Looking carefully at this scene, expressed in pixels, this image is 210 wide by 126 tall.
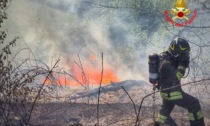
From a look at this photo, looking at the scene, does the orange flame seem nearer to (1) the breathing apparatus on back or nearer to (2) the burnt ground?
(2) the burnt ground

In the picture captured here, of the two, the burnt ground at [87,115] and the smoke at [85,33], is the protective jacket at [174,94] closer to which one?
the burnt ground at [87,115]

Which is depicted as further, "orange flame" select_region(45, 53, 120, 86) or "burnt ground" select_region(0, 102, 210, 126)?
"orange flame" select_region(45, 53, 120, 86)

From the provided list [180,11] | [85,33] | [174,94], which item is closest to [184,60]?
[174,94]

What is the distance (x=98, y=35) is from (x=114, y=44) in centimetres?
145

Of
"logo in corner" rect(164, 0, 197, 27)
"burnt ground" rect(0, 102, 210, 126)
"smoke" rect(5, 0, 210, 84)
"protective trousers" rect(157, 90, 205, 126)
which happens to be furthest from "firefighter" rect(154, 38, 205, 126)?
"smoke" rect(5, 0, 210, 84)

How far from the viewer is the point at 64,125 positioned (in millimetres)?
5840

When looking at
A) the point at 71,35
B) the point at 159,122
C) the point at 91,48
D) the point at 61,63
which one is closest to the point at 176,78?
the point at 159,122

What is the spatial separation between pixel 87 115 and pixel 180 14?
6.03m

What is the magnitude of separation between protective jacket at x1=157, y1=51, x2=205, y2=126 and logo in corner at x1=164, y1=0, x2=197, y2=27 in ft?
17.4

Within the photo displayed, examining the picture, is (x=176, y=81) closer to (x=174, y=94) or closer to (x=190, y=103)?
(x=174, y=94)

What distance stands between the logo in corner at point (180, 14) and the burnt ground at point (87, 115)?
4.70 meters

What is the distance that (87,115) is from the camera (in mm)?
6609

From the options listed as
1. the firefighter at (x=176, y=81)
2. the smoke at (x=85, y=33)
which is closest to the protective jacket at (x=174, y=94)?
the firefighter at (x=176, y=81)

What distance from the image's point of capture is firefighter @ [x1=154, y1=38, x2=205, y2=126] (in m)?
4.91
